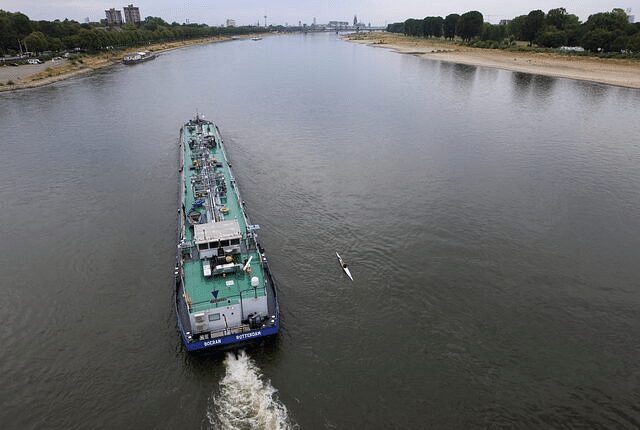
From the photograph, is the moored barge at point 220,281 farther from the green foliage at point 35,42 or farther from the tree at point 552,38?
the tree at point 552,38

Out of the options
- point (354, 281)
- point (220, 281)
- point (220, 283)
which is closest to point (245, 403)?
point (220, 283)

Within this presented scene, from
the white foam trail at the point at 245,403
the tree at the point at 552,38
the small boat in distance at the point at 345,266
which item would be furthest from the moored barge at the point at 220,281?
the tree at the point at 552,38

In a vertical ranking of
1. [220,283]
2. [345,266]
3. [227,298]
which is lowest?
[345,266]

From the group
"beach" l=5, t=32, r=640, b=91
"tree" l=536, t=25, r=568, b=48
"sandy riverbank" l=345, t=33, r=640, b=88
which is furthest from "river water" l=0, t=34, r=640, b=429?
"tree" l=536, t=25, r=568, b=48

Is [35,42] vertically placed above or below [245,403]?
above

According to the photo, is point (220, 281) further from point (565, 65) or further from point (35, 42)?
point (35, 42)

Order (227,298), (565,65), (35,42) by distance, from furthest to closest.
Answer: (35,42) → (565,65) → (227,298)

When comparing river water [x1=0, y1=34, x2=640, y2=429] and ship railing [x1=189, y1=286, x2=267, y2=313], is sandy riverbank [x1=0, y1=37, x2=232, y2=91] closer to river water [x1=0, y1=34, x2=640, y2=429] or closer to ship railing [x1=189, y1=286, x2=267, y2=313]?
river water [x1=0, y1=34, x2=640, y2=429]

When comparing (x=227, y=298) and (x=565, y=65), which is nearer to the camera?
(x=227, y=298)
